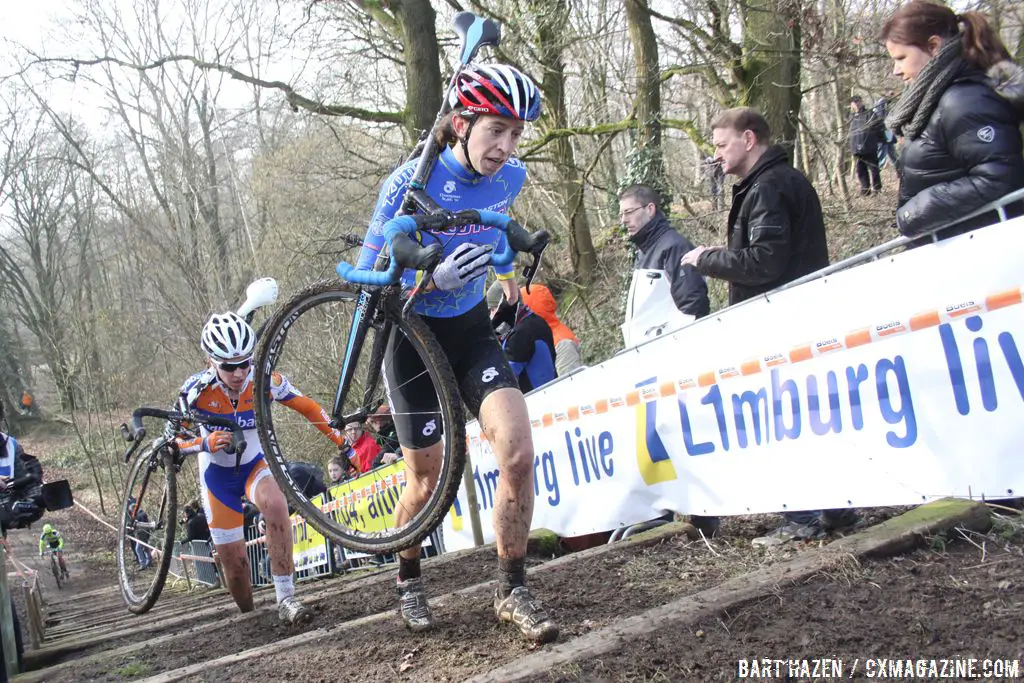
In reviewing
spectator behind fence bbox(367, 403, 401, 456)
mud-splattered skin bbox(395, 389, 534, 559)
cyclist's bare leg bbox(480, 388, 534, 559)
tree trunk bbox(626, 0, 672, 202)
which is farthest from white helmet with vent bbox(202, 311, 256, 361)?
tree trunk bbox(626, 0, 672, 202)

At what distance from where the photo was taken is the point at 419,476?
4.11 m

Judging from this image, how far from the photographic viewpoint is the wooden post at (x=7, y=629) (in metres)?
5.33

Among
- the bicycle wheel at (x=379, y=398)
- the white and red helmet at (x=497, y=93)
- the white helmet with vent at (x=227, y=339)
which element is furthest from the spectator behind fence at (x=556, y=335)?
the white and red helmet at (x=497, y=93)

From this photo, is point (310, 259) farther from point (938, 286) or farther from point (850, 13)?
point (938, 286)

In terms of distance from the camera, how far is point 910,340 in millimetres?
3982

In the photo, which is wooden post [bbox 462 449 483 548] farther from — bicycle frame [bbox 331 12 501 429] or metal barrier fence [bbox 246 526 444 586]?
bicycle frame [bbox 331 12 501 429]

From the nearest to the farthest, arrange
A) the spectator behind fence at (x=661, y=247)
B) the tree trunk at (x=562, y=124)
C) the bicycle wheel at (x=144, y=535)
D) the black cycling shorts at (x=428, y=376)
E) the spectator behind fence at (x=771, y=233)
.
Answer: the black cycling shorts at (x=428, y=376)
the spectator behind fence at (x=771, y=233)
the spectator behind fence at (x=661, y=247)
the bicycle wheel at (x=144, y=535)
the tree trunk at (x=562, y=124)

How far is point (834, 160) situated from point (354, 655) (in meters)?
11.9

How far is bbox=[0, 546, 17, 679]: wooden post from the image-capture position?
5332 millimetres

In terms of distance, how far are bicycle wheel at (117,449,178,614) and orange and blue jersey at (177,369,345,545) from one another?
19.5 inches

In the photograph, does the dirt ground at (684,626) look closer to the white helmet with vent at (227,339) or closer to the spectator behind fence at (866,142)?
the white helmet with vent at (227,339)

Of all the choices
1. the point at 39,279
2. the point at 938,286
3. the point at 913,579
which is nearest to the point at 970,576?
the point at 913,579

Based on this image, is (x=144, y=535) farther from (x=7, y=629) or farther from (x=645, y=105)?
(x=645, y=105)

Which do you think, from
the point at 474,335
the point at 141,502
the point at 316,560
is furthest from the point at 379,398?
the point at 316,560
